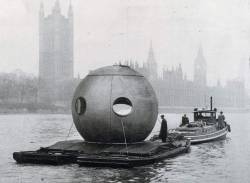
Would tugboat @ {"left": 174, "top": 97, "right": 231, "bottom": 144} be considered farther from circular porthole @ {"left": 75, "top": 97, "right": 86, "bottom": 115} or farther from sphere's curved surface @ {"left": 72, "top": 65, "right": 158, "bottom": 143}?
circular porthole @ {"left": 75, "top": 97, "right": 86, "bottom": 115}

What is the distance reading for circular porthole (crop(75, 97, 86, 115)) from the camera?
75.3 ft

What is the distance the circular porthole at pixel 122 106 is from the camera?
22.2 m

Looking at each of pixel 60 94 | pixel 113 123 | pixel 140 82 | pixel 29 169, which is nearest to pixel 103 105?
pixel 113 123

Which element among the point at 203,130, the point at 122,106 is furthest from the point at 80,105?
the point at 203,130

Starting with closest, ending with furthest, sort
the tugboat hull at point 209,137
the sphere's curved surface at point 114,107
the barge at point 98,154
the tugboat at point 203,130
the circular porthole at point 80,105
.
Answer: the barge at point 98,154 → the sphere's curved surface at point 114,107 → the circular porthole at point 80,105 → the tugboat hull at point 209,137 → the tugboat at point 203,130

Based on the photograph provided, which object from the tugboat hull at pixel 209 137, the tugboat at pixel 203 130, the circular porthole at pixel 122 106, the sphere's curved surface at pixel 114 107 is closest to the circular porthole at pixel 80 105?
the sphere's curved surface at pixel 114 107

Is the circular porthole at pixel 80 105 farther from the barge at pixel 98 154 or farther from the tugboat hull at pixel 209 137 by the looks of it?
the tugboat hull at pixel 209 137

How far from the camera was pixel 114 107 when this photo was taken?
879 inches

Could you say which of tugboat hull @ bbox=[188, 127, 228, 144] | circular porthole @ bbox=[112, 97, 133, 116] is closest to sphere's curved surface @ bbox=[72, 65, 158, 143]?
circular porthole @ bbox=[112, 97, 133, 116]

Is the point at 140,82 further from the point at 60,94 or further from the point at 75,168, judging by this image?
the point at 60,94

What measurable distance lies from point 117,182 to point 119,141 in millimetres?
5878

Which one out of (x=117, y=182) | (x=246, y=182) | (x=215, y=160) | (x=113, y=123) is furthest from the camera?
(x=215, y=160)

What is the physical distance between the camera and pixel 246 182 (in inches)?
727

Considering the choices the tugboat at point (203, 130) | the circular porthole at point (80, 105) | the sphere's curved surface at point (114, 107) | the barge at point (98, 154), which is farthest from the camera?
the tugboat at point (203, 130)
